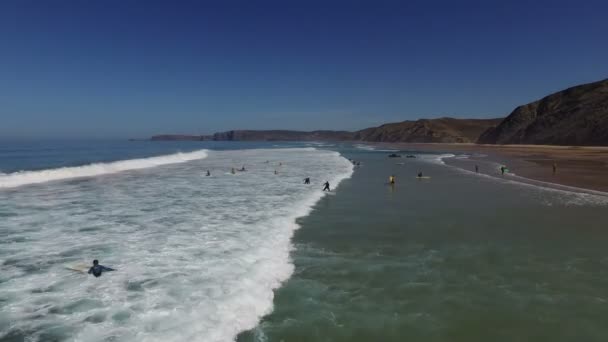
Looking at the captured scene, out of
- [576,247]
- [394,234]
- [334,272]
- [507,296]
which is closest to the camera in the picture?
[507,296]

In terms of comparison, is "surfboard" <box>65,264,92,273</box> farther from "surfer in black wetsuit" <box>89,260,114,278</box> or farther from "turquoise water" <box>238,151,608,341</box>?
"turquoise water" <box>238,151,608,341</box>

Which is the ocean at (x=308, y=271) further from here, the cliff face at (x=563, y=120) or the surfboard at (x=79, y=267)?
the cliff face at (x=563, y=120)

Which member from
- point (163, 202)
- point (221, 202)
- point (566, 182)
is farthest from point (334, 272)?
point (566, 182)

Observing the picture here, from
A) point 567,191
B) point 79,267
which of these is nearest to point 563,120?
point 567,191

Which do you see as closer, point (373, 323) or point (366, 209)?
point (373, 323)

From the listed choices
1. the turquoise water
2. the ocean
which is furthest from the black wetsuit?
the turquoise water

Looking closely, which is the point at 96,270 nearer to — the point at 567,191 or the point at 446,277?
the point at 446,277

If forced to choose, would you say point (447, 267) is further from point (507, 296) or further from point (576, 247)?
point (576, 247)
